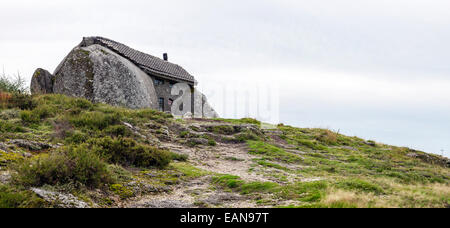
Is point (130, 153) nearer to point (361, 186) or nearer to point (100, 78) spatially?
point (361, 186)

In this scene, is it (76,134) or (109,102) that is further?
(109,102)

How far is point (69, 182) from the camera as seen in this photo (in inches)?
330

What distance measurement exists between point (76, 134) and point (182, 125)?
8.23m

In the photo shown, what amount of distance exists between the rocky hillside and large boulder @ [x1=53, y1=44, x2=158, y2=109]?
4.80 metres

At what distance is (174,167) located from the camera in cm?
1309

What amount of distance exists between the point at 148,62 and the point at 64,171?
26230mm

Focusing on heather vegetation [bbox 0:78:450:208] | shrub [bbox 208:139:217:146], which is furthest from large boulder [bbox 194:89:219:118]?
shrub [bbox 208:139:217:146]

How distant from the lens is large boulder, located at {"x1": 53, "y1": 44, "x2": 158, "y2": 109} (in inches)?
1036

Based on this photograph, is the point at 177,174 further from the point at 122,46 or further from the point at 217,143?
the point at 122,46

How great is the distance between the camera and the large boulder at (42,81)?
1060 inches

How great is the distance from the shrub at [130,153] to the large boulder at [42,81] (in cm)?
1696

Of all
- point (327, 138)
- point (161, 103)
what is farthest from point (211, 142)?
point (161, 103)

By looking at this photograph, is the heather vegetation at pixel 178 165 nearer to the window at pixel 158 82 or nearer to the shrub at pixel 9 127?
the shrub at pixel 9 127
